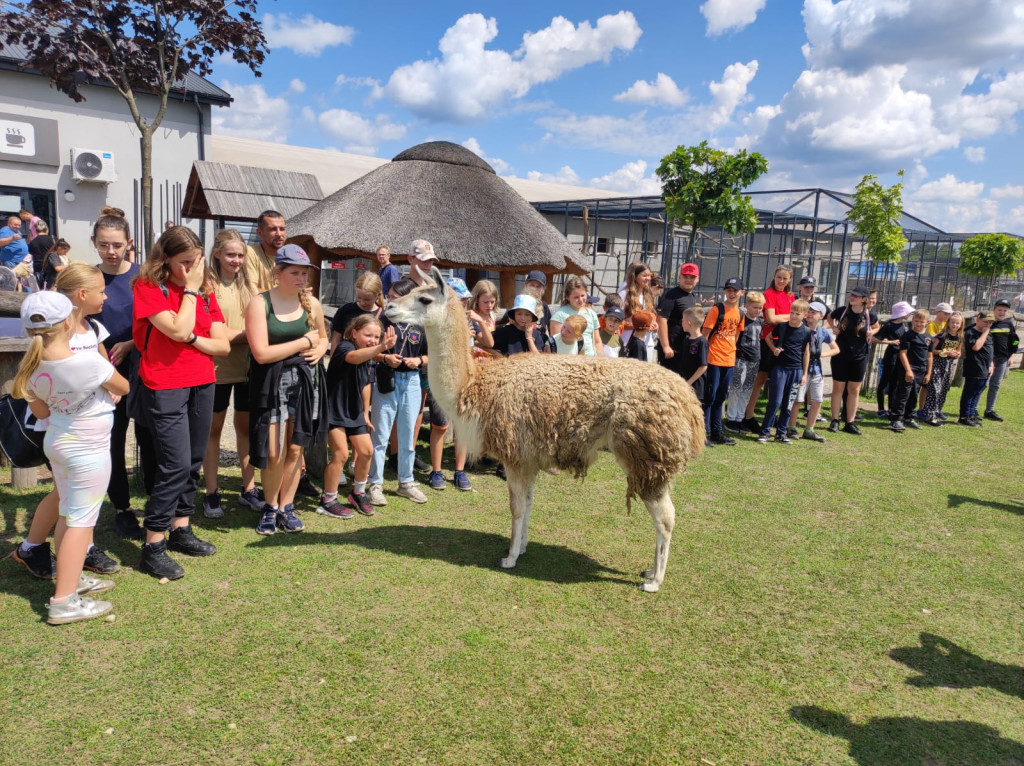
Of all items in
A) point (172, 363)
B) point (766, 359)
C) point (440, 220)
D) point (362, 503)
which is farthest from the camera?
point (440, 220)

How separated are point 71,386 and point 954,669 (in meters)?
4.98

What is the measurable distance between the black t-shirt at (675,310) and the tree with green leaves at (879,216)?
598 inches

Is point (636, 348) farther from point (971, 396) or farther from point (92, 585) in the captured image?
point (971, 396)

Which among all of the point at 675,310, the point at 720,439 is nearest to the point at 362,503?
the point at 675,310

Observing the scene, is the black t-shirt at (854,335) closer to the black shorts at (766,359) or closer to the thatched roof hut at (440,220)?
the black shorts at (766,359)

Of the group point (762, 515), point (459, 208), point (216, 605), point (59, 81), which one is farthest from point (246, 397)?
point (59, 81)

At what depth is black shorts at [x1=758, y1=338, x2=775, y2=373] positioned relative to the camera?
846 centimetres

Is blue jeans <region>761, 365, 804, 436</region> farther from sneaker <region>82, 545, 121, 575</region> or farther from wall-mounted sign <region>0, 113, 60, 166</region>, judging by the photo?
wall-mounted sign <region>0, 113, 60, 166</region>

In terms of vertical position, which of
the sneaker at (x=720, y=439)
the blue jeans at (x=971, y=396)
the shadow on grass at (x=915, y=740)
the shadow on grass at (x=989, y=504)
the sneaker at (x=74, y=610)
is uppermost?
the blue jeans at (x=971, y=396)

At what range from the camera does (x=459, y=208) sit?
10.2 meters

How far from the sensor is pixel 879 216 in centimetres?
1925

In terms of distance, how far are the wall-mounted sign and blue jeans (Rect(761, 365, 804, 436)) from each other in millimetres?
19148

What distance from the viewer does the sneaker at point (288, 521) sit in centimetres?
474

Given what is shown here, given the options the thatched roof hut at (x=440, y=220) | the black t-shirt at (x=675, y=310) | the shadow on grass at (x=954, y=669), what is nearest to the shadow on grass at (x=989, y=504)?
the shadow on grass at (x=954, y=669)
